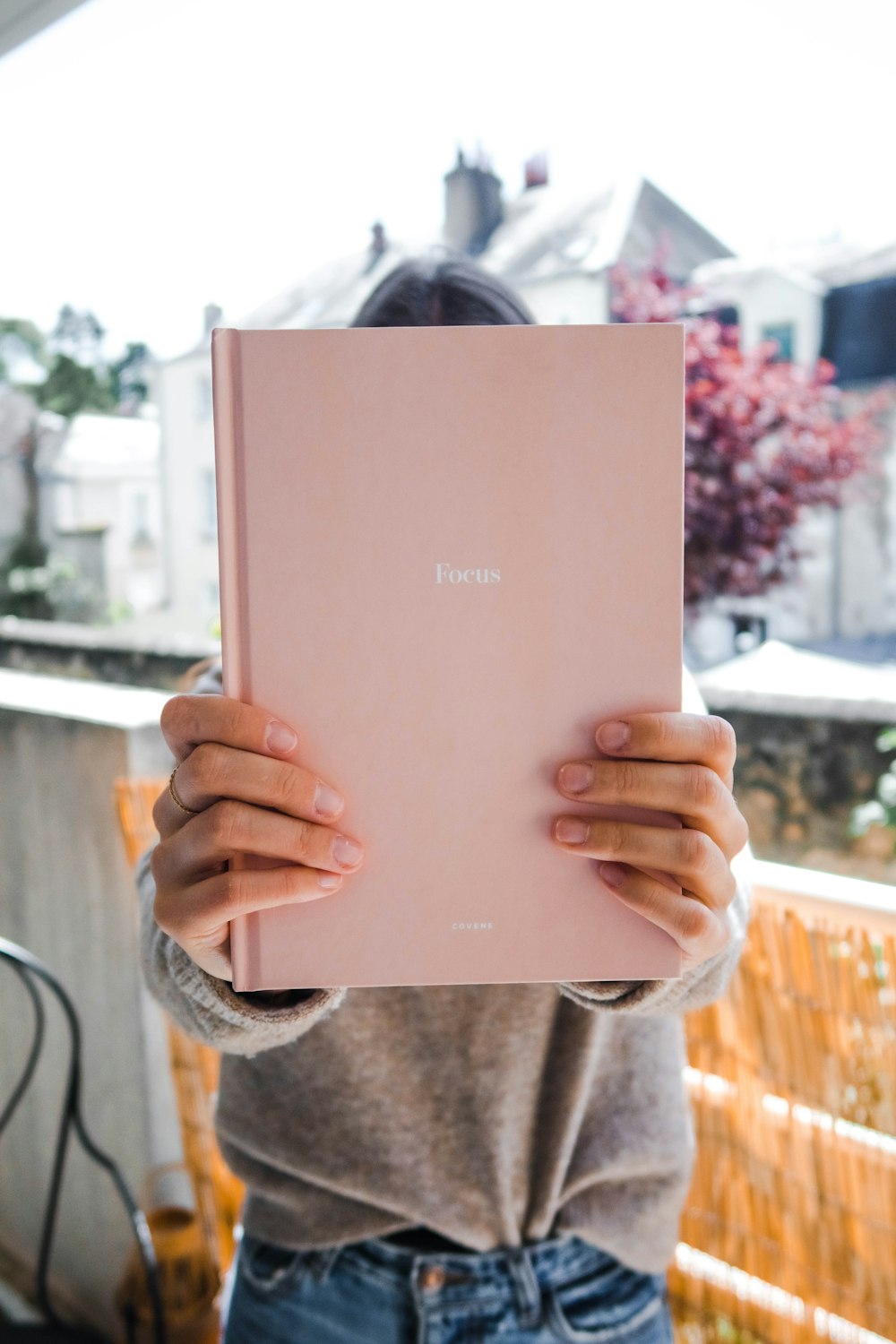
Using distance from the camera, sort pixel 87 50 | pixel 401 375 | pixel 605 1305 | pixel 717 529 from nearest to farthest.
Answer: pixel 401 375 < pixel 605 1305 < pixel 87 50 < pixel 717 529

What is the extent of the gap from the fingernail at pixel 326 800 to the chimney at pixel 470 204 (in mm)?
3817

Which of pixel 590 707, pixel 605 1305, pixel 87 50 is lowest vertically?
pixel 605 1305

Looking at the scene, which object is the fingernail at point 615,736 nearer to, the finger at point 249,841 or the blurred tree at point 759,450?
the finger at point 249,841

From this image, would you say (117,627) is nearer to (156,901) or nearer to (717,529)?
(717,529)

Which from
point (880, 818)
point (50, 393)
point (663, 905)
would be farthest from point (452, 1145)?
point (50, 393)

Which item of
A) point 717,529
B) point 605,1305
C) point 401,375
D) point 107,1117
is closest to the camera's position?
point 401,375

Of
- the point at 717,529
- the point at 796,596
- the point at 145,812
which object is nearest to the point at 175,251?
the point at 717,529

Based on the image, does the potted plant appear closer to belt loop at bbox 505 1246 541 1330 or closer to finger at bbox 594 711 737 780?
belt loop at bbox 505 1246 541 1330

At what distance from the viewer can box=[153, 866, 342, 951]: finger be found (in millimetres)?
566

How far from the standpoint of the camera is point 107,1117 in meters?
1.55

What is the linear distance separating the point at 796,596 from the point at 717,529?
1.50 ft

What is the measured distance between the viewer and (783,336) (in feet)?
12.8

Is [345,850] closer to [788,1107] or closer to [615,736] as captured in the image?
[615,736]

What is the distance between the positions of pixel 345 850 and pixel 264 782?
6 cm
